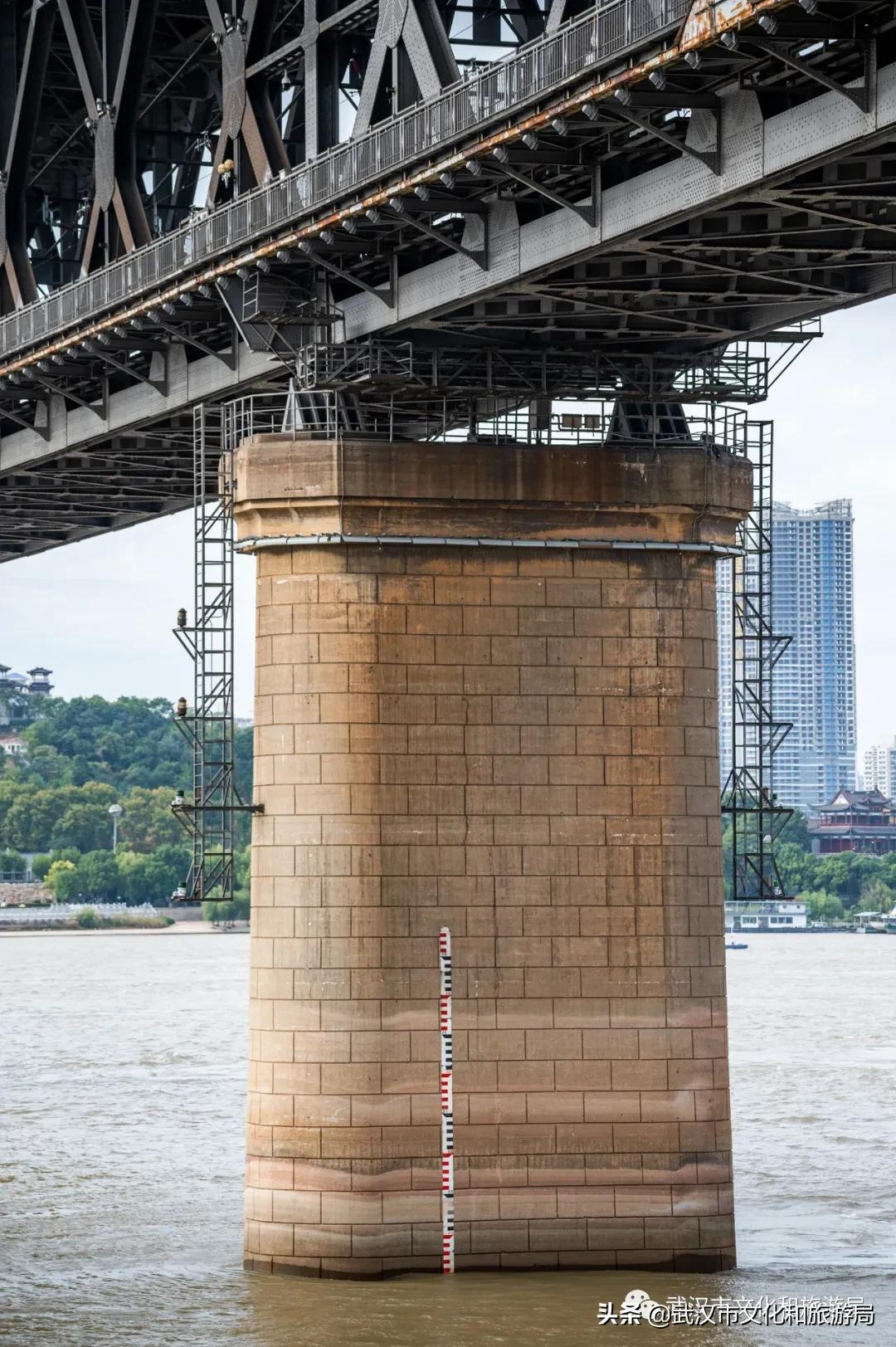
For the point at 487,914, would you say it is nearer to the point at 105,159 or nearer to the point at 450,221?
the point at 450,221

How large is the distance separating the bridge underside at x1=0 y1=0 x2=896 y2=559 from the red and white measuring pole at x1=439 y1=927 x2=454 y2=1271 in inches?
281

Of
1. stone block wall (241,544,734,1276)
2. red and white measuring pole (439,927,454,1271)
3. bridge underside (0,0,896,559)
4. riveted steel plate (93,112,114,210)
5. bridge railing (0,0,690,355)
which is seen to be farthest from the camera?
riveted steel plate (93,112,114,210)

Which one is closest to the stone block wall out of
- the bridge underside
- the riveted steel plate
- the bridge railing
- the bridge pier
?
the bridge pier

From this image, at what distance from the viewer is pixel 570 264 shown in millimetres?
29281

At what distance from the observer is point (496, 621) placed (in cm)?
3438

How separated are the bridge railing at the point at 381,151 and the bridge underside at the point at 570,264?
0.21 m

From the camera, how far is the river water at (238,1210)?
1257 inches

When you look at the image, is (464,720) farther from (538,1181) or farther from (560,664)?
(538,1181)

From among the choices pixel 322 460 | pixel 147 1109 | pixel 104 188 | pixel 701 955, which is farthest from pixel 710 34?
pixel 147 1109

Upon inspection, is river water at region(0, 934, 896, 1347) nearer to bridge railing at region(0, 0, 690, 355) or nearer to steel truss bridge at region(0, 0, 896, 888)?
steel truss bridge at region(0, 0, 896, 888)

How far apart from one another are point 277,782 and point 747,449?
7835 mm

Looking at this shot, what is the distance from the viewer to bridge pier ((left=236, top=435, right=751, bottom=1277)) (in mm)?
33219

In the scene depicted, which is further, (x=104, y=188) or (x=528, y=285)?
(x=104, y=188)

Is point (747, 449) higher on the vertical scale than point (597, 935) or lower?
higher
